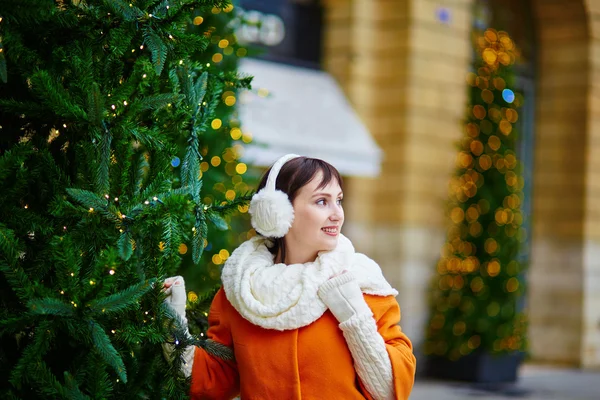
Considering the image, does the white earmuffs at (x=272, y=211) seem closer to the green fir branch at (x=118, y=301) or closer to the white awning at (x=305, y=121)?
the green fir branch at (x=118, y=301)

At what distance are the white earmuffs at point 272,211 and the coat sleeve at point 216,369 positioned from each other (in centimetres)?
25

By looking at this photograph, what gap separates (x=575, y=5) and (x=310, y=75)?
150 inches

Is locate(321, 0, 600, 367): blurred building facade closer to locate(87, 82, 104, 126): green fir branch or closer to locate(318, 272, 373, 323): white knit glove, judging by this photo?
locate(318, 272, 373, 323): white knit glove

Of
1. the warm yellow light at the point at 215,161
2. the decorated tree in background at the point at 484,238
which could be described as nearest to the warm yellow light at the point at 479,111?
the decorated tree in background at the point at 484,238

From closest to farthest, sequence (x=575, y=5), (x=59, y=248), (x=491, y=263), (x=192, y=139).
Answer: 1. (x=59, y=248)
2. (x=192, y=139)
3. (x=491, y=263)
4. (x=575, y=5)

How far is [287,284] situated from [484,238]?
7.30m

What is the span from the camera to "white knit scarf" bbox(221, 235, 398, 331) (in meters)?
2.60

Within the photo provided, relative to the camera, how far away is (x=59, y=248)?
2.18m

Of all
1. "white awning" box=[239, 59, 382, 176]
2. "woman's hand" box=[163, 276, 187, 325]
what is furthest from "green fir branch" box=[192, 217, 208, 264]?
"white awning" box=[239, 59, 382, 176]

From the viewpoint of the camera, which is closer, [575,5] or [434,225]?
[434,225]

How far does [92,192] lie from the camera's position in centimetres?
222

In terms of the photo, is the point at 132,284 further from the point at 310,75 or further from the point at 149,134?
the point at 310,75

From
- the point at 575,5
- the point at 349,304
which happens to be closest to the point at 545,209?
the point at 575,5

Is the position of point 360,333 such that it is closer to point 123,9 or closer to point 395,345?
point 395,345
